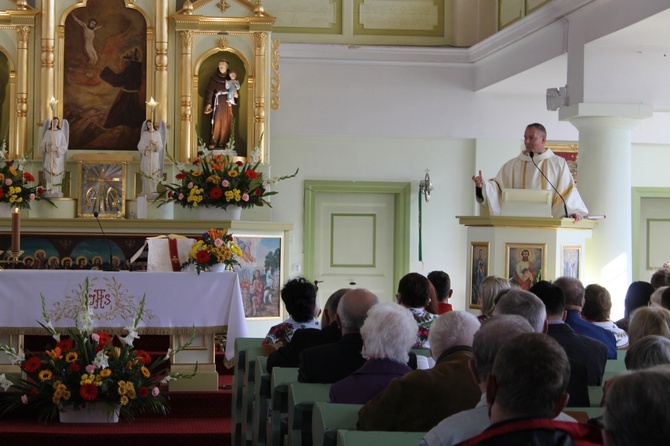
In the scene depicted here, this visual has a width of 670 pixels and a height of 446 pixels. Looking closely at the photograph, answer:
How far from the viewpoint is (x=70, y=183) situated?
12.7 meters

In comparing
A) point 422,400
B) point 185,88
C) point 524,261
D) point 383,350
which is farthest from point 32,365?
point 185,88

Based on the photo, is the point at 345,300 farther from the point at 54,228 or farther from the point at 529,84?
the point at 529,84

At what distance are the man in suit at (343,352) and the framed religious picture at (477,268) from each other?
3675 mm

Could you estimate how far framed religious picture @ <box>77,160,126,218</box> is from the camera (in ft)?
40.6

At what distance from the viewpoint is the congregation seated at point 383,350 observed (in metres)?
4.29

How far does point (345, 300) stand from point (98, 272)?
11.2 feet

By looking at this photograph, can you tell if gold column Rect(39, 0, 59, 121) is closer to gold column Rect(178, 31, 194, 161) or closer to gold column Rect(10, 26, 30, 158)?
gold column Rect(10, 26, 30, 158)

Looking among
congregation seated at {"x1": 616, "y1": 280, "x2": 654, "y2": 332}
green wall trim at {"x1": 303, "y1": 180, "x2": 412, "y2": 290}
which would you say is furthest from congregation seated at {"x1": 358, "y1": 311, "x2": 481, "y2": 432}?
green wall trim at {"x1": 303, "y1": 180, "x2": 412, "y2": 290}

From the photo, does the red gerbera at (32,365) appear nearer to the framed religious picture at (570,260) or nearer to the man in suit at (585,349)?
the man in suit at (585,349)

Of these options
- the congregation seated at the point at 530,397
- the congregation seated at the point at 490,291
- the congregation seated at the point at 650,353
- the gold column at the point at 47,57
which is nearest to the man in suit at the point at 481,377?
the congregation seated at the point at 530,397

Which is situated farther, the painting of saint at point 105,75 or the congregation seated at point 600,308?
the painting of saint at point 105,75

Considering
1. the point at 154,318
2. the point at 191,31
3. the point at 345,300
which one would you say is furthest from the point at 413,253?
the point at 345,300

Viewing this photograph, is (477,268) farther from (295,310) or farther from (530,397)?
(530,397)

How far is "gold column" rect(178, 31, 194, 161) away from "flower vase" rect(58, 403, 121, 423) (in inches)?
232
